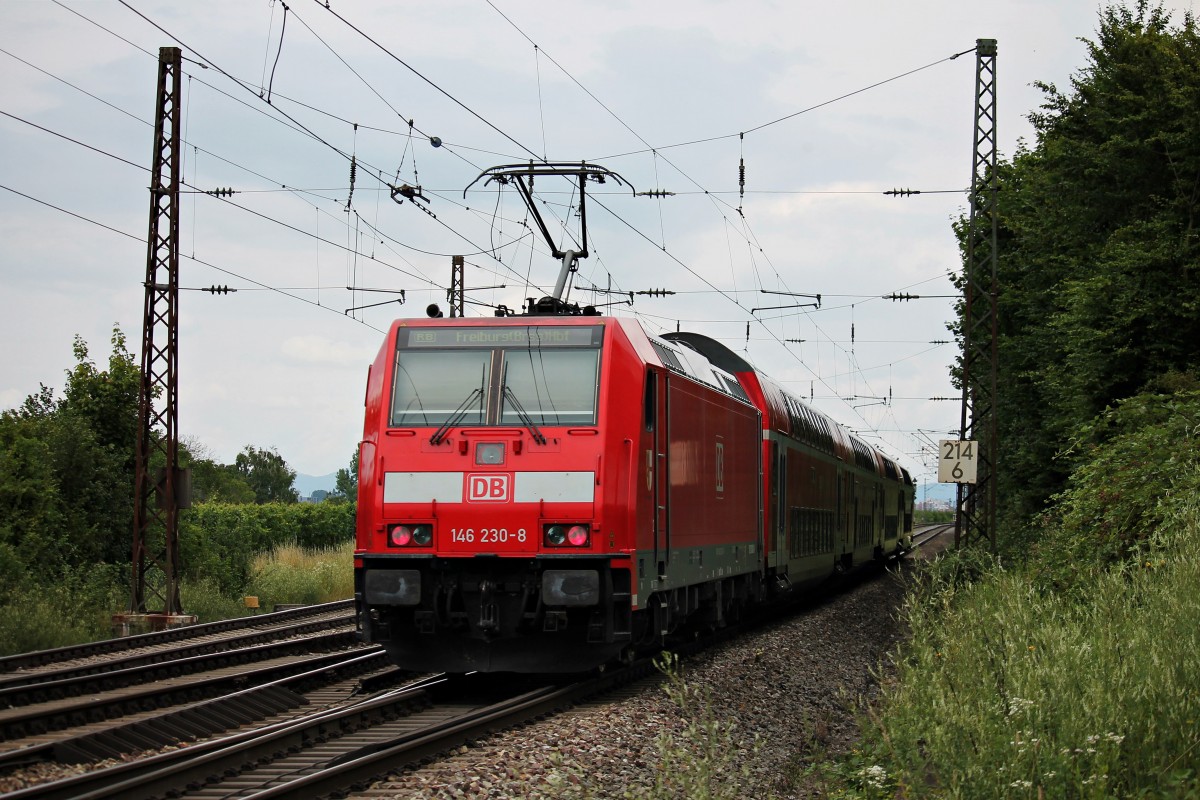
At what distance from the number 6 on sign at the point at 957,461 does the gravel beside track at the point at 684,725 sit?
195 inches

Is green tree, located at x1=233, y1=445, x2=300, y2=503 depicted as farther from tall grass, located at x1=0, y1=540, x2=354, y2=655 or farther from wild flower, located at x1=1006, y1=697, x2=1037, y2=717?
wild flower, located at x1=1006, y1=697, x2=1037, y2=717

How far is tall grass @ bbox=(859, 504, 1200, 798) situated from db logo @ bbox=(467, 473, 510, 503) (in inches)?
158

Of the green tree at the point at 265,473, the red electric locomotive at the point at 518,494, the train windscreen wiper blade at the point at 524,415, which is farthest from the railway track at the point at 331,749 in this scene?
the green tree at the point at 265,473

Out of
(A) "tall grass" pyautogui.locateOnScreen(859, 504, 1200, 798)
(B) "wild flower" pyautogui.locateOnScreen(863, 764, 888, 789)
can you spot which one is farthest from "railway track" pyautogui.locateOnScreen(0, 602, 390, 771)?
(A) "tall grass" pyautogui.locateOnScreen(859, 504, 1200, 798)

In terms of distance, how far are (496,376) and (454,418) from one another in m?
0.55

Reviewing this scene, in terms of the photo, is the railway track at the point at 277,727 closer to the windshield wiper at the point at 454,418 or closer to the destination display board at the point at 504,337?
the windshield wiper at the point at 454,418

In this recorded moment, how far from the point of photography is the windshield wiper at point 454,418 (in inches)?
468

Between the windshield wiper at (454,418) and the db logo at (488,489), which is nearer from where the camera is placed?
the db logo at (488,489)

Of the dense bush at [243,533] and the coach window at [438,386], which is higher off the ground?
the coach window at [438,386]

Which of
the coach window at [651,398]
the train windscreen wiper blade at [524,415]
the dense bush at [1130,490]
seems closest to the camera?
the train windscreen wiper blade at [524,415]

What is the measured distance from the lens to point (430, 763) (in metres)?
8.85

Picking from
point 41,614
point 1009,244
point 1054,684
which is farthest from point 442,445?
point 1009,244

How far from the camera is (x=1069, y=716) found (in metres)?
6.47

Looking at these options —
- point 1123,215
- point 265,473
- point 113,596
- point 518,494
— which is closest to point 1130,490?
point 518,494
